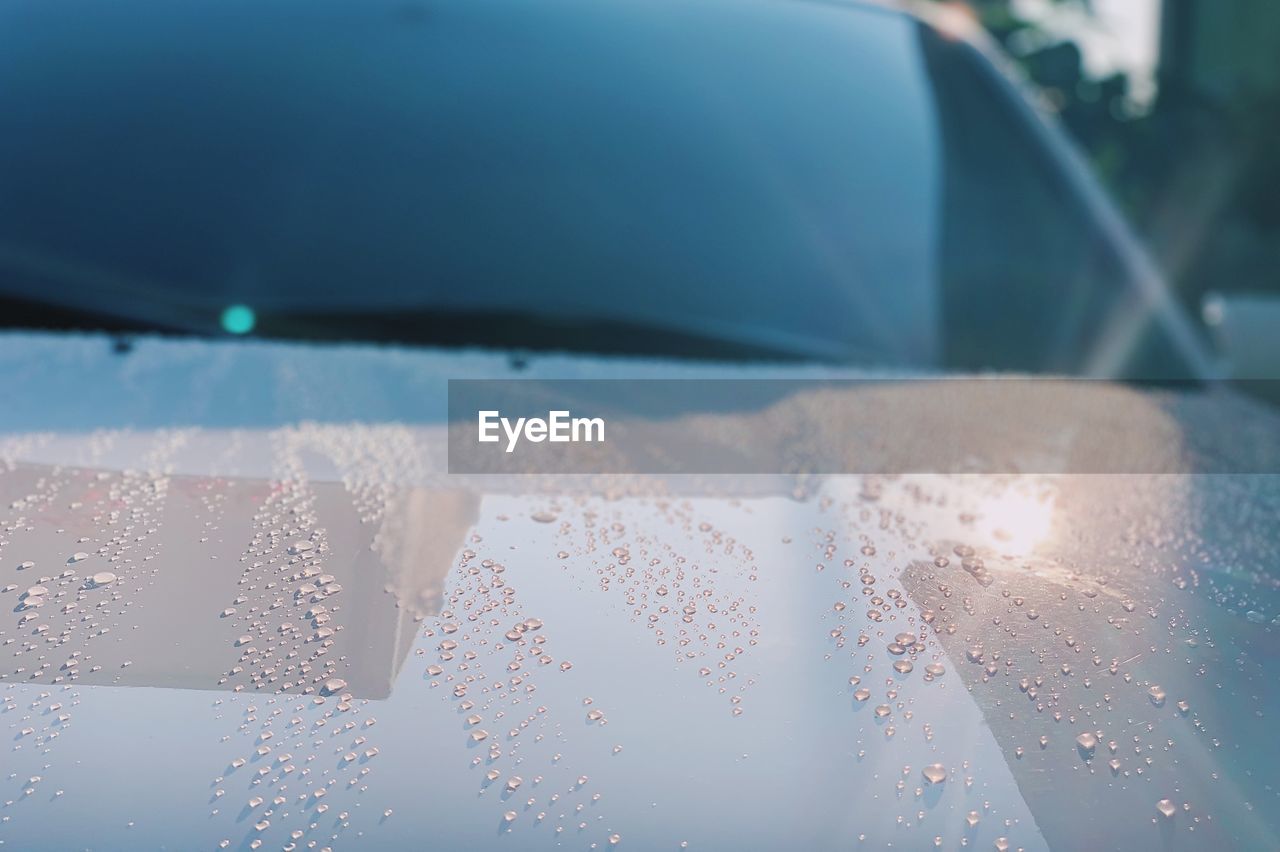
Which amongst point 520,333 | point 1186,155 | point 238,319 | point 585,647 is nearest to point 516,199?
point 520,333

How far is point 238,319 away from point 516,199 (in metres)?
0.42

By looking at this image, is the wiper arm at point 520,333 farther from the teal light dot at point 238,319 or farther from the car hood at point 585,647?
the car hood at point 585,647

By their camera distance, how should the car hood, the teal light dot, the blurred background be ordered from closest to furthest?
the car hood
the teal light dot
the blurred background

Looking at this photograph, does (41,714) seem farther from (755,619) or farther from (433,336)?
(433,336)

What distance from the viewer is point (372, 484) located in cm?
123

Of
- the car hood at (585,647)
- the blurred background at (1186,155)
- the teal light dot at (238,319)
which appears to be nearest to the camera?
the car hood at (585,647)

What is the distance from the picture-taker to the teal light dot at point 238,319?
5.40 feet

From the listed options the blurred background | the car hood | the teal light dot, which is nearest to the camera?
the car hood

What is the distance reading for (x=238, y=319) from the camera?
65.7 inches

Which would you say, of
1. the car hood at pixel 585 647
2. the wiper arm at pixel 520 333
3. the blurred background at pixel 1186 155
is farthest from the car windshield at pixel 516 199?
the blurred background at pixel 1186 155

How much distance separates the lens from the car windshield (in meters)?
1.74

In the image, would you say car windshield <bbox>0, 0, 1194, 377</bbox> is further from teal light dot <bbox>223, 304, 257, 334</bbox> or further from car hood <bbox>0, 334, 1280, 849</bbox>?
car hood <bbox>0, 334, 1280, 849</bbox>

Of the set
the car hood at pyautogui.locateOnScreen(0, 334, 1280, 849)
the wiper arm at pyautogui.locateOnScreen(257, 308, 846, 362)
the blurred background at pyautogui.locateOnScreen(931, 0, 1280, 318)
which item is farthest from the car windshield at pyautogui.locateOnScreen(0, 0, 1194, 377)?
the blurred background at pyautogui.locateOnScreen(931, 0, 1280, 318)

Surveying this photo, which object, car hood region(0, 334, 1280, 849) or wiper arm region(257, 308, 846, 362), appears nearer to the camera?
car hood region(0, 334, 1280, 849)
